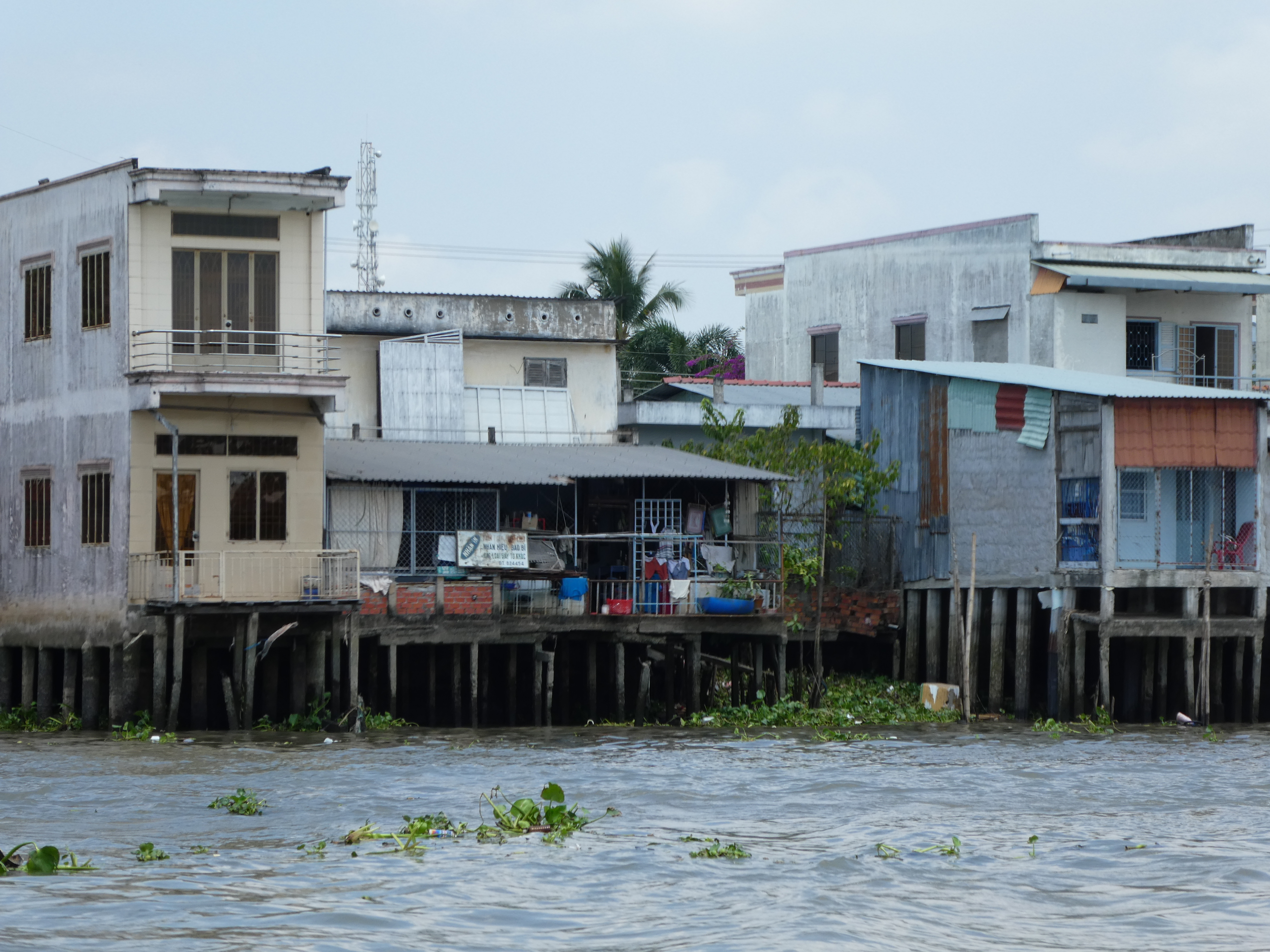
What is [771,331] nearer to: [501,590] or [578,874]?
[501,590]

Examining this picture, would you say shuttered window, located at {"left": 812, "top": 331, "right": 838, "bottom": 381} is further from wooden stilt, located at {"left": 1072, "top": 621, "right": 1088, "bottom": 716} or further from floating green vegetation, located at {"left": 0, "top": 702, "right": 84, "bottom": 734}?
floating green vegetation, located at {"left": 0, "top": 702, "right": 84, "bottom": 734}

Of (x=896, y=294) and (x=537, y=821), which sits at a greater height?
(x=896, y=294)

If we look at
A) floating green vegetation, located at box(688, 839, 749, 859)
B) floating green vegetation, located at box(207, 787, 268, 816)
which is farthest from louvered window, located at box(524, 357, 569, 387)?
floating green vegetation, located at box(688, 839, 749, 859)

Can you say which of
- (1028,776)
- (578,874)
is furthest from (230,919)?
(1028,776)

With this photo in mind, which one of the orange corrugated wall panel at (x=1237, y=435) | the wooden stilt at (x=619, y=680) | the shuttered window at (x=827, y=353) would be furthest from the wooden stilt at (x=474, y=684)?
the shuttered window at (x=827, y=353)

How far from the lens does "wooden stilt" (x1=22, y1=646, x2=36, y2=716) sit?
101 ft

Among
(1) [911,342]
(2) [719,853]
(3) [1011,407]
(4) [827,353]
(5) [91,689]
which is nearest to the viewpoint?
(2) [719,853]

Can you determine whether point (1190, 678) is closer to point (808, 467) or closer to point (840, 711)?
point (840, 711)

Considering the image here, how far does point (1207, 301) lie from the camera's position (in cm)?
4475

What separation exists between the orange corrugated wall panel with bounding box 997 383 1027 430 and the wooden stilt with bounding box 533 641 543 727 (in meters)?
9.78

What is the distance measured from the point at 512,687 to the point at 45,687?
7486mm

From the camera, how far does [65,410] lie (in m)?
31.1

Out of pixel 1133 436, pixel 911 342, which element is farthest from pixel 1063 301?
pixel 1133 436

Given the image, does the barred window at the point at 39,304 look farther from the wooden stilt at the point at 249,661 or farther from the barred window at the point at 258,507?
the wooden stilt at the point at 249,661
